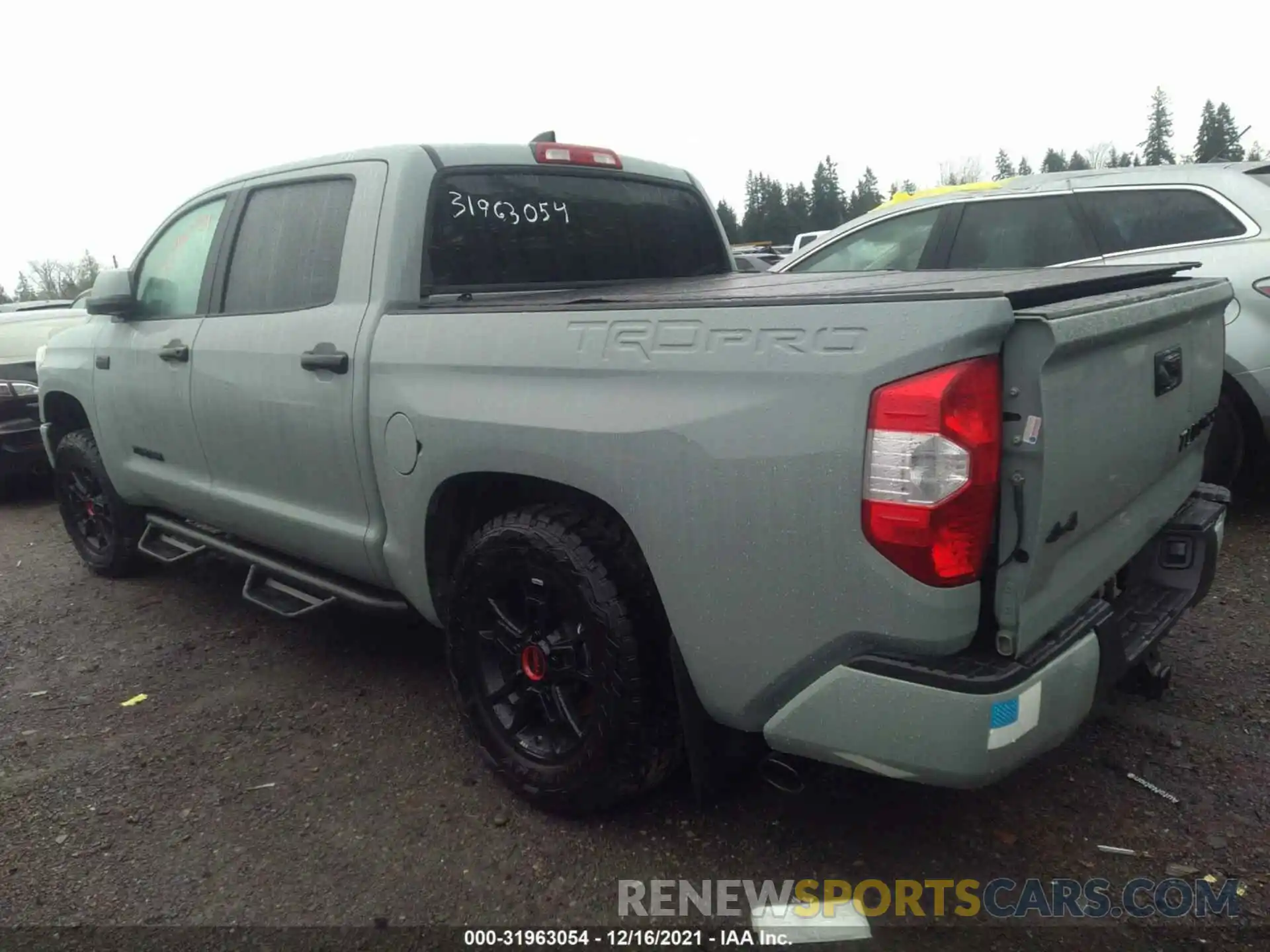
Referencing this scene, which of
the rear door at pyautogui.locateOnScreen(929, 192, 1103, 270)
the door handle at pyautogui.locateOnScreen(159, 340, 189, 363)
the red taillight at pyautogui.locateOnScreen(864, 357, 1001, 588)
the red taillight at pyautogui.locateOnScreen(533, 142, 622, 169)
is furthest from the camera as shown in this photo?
the rear door at pyautogui.locateOnScreen(929, 192, 1103, 270)

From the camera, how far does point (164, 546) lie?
4.60 m

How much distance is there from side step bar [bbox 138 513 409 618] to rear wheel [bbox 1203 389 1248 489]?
3964 mm

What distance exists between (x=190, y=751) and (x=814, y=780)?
207 centimetres

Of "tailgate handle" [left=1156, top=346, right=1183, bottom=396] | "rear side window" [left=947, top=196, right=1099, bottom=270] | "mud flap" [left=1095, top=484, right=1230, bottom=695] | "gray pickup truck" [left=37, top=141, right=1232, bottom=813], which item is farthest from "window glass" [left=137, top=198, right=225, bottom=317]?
"rear side window" [left=947, top=196, right=1099, bottom=270]

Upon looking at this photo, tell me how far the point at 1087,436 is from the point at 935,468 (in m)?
0.45

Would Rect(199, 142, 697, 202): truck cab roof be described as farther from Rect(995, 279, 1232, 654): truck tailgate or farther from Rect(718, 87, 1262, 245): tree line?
Rect(718, 87, 1262, 245): tree line

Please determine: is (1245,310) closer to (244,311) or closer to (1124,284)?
(1124,284)

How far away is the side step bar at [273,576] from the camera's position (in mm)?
3344

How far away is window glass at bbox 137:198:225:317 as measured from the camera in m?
4.05

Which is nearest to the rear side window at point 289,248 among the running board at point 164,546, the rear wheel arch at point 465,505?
the rear wheel arch at point 465,505

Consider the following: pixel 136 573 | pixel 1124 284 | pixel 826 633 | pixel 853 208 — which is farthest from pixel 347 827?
pixel 853 208

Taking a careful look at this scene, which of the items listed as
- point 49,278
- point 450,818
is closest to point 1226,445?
point 450,818

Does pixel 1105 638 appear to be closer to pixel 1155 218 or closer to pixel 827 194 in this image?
pixel 1155 218

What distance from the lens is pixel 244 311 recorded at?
146 inches
